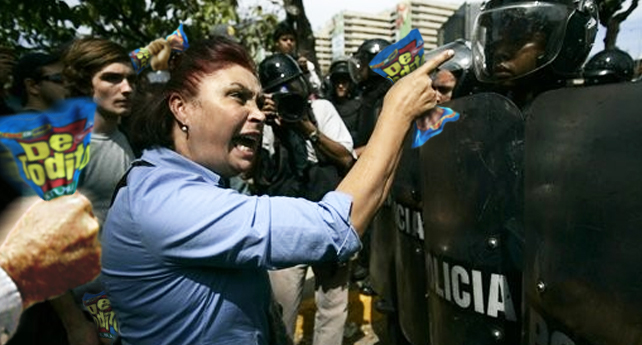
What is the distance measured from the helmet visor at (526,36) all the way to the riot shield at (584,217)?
0.79 meters

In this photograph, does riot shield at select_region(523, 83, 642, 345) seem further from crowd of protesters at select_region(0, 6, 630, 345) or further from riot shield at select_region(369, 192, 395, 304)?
riot shield at select_region(369, 192, 395, 304)

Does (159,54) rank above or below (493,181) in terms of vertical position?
above

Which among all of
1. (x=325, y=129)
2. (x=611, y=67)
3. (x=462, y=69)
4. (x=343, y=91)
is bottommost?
(x=343, y=91)

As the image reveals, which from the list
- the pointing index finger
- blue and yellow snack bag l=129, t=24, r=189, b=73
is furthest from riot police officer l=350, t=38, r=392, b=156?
the pointing index finger

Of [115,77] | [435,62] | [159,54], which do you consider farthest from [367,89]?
[435,62]

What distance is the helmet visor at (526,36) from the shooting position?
220cm

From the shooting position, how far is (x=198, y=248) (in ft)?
4.05

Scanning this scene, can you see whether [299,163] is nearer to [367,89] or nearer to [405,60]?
[405,60]

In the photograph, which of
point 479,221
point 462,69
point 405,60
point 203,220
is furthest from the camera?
point 462,69

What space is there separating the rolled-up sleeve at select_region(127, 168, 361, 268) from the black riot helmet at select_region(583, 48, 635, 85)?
4.24 meters

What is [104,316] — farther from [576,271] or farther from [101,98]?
[576,271]

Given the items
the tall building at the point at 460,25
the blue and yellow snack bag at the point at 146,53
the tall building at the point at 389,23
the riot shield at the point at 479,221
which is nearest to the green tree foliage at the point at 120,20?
the blue and yellow snack bag at the point at 146,53

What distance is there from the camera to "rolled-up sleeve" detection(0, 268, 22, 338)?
80cm

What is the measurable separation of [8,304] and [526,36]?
216 cm
